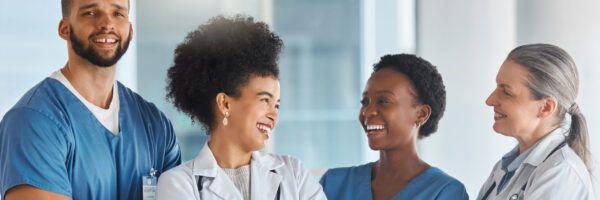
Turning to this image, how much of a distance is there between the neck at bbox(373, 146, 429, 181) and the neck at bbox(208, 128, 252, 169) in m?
0.51

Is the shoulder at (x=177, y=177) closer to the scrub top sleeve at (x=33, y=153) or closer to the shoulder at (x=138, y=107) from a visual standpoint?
the scrub top sleeve at (x=33, y=153)

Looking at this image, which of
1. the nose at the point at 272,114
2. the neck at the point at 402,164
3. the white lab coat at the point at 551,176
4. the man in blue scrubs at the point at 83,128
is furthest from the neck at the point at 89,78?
the white lab coat at the point at 551,176

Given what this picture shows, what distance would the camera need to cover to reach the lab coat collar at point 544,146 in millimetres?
2006

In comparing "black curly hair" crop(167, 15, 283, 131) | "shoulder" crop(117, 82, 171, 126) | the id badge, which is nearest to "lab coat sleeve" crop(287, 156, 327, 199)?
"black curly hair" crop(167, 15, 283, 131)

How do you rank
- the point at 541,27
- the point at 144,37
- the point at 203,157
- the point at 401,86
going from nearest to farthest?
1. the point at 203,157
2. the point at 401,86
3. the point at 541,27
4. the point at 144,37

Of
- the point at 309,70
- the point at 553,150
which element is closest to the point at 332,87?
the point at 309,70

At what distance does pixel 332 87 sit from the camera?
483 centimetres

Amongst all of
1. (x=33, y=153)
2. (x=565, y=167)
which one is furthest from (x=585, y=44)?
(x=33, y=153)

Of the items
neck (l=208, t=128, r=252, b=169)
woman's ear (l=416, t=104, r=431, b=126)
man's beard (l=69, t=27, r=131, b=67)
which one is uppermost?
man's beard (l=69, t=27, r=131, b=67)

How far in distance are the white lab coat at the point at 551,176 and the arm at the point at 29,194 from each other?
1017 millimetres

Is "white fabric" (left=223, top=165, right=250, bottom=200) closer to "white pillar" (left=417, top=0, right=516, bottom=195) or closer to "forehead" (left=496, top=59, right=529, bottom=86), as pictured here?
"forehead" (left=496, top=59, right=529, bottom=86)

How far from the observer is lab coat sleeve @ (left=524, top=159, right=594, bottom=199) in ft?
6.19

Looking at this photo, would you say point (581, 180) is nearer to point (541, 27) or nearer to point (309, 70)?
point (541, 27)

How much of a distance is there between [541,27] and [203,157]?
84.2 inches
